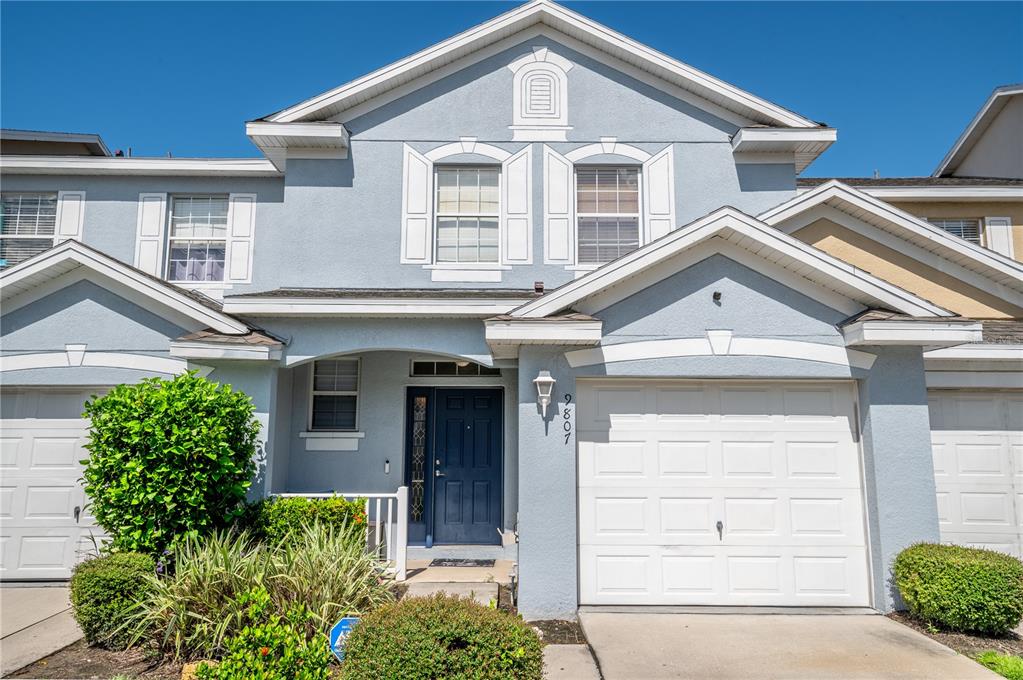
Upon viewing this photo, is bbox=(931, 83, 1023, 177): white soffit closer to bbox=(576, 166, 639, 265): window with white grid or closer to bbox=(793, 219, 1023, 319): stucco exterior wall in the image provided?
bbox=(793, 219, 1023, 319): stucco exterior wall

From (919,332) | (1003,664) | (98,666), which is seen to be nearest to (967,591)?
(1003,664)

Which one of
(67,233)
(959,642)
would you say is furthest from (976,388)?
(67,233)

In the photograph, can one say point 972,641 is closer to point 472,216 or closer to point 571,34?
point 472,216

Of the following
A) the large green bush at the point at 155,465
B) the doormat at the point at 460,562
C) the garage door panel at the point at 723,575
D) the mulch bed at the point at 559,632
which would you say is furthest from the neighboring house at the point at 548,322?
the large green bush at the point at 155,465

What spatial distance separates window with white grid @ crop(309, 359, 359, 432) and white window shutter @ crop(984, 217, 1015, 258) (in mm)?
11123

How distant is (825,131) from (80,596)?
36.2 feet

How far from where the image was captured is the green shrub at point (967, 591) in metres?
6.56

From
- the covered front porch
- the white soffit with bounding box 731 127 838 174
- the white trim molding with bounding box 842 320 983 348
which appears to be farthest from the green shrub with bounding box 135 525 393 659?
the white soffit with bounding box 731 127 838 174

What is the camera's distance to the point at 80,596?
6.26 metres

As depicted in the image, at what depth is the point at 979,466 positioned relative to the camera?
8.98 meters

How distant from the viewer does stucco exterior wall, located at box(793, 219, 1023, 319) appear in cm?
1002

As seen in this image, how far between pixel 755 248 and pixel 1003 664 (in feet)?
15.1

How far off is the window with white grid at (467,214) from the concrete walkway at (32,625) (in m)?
6.38

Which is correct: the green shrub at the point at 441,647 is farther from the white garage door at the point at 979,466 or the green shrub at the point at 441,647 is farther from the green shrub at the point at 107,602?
the white garage door at the point at 979,466
